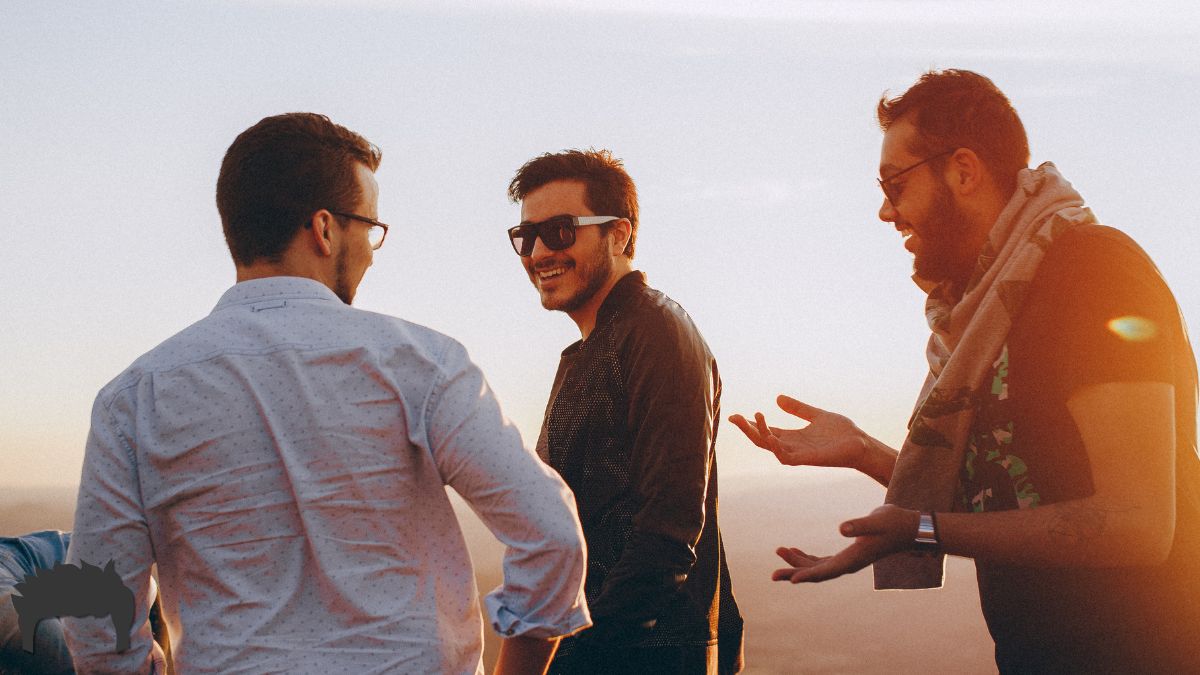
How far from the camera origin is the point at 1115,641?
2328 mm

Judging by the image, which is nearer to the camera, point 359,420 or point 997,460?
point 359,420

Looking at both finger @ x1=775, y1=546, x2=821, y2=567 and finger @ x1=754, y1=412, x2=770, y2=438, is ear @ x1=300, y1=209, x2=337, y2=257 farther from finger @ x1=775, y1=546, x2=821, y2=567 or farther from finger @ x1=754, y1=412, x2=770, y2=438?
finger @ x1=754, y1=412, x2=770, y2=438

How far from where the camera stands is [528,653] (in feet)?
7.13

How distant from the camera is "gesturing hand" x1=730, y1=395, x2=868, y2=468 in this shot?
320cm

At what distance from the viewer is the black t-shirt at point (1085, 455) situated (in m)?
2.28

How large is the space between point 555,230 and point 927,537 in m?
2.32

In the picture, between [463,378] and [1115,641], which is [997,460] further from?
[463,378]

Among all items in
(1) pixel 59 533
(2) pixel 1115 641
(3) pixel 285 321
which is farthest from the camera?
(1) pixel 59 533

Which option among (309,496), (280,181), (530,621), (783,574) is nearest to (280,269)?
(280,181)

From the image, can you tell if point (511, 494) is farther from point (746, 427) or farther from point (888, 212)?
point (888, 212)

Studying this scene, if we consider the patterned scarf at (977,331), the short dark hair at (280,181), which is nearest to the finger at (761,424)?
the patterned scarf at (977,331)

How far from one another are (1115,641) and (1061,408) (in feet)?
1.81

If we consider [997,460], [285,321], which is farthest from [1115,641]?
[285,321]

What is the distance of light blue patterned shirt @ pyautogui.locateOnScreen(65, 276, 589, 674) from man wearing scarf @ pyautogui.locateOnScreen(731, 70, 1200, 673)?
95 cm
